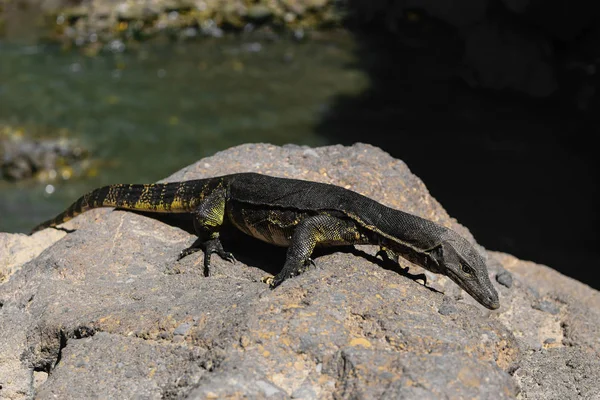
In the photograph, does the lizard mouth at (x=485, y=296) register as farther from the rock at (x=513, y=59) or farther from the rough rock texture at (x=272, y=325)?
the rock at (x=513, y=59)

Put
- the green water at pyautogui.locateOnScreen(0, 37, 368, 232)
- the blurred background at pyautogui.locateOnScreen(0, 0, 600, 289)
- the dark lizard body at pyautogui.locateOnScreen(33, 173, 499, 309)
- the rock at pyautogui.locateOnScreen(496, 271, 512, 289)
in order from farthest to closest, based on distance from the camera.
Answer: the green water at pyautogui.locateOnScreen(0, 37, 368, 232) < the blurred background at pyautogui.locateOnScreen(0, 0, 600, 289) < the rock at pyautogui.locateOnScreen(496, 271, 512, 289) < the dark lizard body at pyautogui.locateOnScreen(33, 173, 499, 309)

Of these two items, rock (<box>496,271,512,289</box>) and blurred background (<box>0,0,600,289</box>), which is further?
blurred background (<box>0,0,600,289</box>)

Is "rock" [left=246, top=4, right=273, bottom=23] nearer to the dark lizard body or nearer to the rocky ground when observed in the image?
the rocky ground

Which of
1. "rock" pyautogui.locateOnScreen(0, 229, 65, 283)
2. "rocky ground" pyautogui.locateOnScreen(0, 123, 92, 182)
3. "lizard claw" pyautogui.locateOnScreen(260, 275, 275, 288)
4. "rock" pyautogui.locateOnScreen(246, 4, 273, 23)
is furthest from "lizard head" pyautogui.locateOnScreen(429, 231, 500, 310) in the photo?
"rock" pyautogui.locateOnScreen(246, 4, 273, 23)

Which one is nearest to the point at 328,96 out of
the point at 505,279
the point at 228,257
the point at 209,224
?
the point at 505,279

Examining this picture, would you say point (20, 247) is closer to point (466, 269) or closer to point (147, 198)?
point (147, 198)
